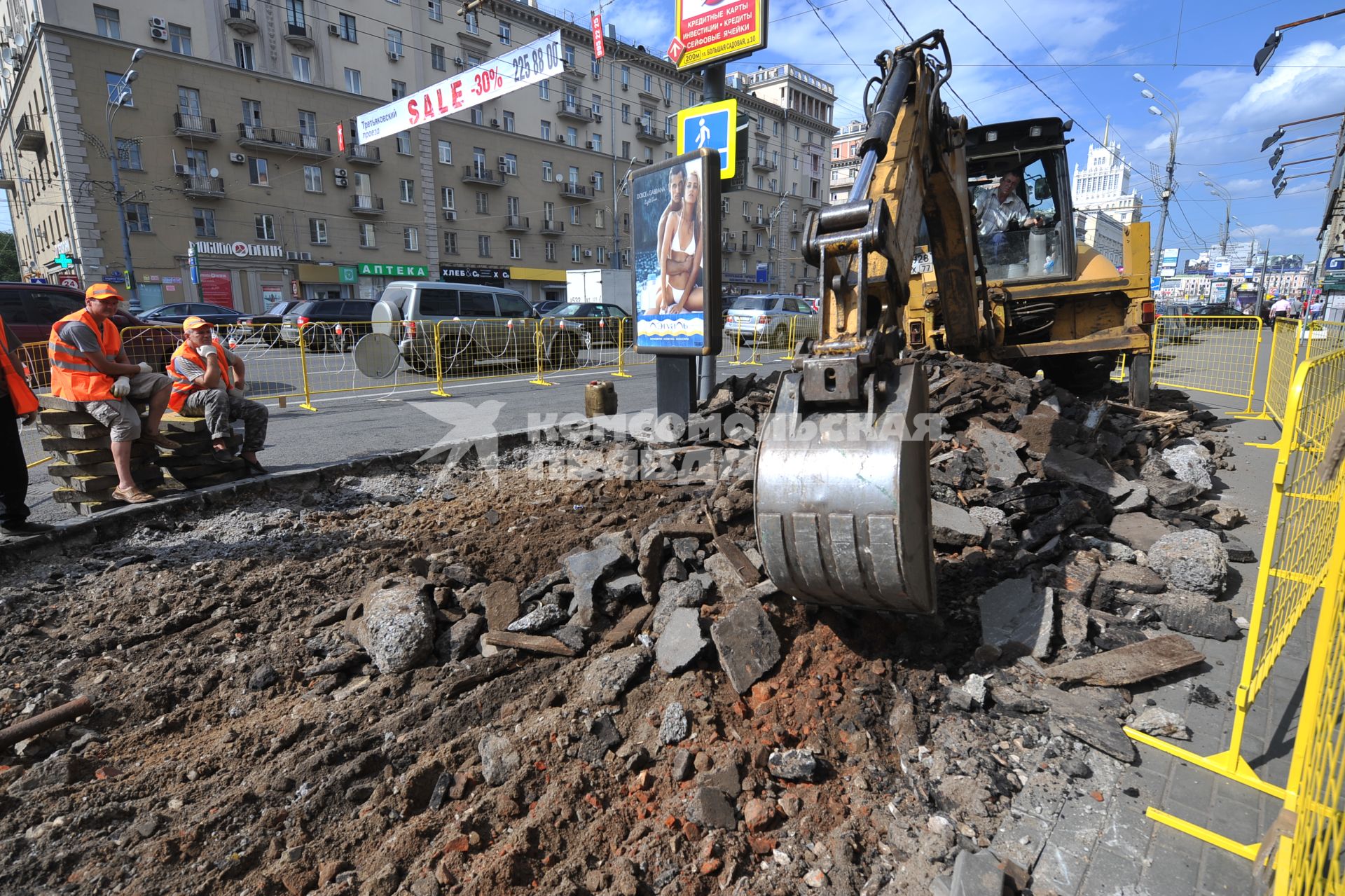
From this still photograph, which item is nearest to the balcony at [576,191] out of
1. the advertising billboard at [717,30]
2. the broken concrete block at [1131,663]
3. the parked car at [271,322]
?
the parked car at [271,322]

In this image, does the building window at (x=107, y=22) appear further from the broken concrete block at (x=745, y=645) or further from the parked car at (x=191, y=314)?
the broken concrete block at (x=745, y=645)

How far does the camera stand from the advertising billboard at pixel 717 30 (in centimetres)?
741

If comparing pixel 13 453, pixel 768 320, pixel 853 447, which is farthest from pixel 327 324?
pixel 853 447

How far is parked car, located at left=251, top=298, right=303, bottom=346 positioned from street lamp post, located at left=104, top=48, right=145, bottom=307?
404 inches

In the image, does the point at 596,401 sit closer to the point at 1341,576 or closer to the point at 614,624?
the point at 614,624

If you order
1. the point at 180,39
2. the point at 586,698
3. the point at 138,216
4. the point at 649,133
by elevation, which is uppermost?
the point at 649,133

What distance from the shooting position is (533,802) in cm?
255

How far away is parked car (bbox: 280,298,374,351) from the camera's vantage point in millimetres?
13008

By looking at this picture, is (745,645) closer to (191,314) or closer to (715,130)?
(715,130)

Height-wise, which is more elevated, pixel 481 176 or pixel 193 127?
pixel 193 127

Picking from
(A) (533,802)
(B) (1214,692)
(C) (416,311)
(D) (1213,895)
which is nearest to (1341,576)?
(D) (1213,895)

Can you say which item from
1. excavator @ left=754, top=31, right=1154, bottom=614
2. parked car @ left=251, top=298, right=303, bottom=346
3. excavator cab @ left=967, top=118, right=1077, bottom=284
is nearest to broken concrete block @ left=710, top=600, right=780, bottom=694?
excavator @ left=754, top=31, right=1154, bottom=614

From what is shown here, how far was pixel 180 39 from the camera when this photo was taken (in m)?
32.4

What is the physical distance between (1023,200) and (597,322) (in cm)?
1282
